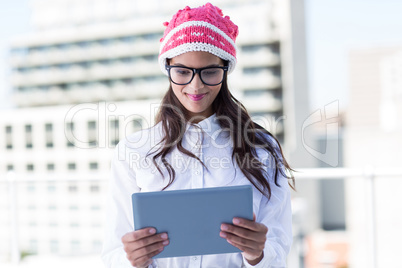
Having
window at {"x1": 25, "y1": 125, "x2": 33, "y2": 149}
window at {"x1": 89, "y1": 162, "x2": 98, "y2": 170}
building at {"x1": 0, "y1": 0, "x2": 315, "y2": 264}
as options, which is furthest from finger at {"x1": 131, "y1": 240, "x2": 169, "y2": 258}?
window at {"x1": 25, "y1": 125, "x2": 33, "y2": 149}

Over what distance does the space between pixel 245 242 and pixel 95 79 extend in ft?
162

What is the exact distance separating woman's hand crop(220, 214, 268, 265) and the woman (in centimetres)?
5

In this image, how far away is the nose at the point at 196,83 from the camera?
115 cm

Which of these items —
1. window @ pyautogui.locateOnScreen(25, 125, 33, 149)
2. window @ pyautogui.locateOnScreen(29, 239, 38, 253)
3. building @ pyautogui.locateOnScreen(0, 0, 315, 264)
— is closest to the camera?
window @ pyautogui.locateOnScreen(29, 239, 38, 253)

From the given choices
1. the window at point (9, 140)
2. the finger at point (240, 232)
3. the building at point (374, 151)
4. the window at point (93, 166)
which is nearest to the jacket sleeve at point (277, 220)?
the finger at point (240, 232)

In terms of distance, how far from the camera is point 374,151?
117 ft

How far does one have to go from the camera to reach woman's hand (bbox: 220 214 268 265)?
974mm

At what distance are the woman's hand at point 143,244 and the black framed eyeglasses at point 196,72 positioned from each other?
425mm

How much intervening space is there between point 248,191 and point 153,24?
45970 mm

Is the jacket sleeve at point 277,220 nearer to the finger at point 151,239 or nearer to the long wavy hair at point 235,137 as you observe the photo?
the long wavy hair at point 235,137

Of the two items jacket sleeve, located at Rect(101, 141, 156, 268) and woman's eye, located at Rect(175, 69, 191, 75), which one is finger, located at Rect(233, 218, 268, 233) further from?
woman's eye, located at Rect(175, 69, 191, 75)

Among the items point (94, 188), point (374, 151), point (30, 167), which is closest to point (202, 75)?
point (374, 151)

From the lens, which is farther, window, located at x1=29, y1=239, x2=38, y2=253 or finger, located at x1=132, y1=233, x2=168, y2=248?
window, located at x1=29, y1=239, x2=38, y2=253

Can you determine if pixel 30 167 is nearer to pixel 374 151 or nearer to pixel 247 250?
pixel 374 151
